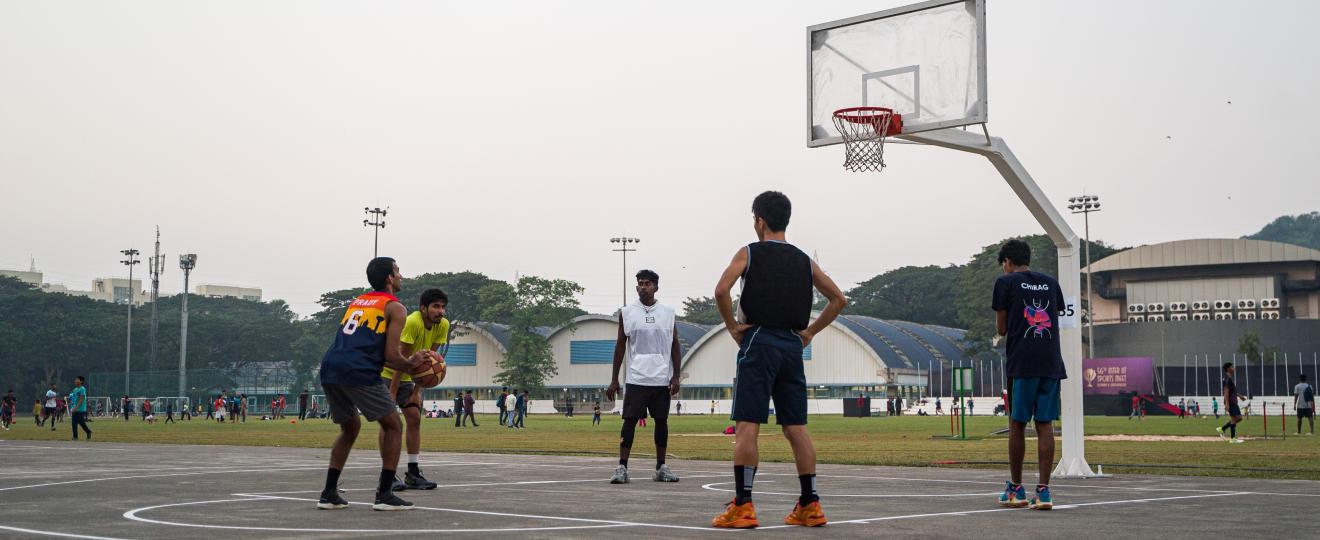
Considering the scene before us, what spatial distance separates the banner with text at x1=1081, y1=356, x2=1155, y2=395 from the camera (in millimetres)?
76750

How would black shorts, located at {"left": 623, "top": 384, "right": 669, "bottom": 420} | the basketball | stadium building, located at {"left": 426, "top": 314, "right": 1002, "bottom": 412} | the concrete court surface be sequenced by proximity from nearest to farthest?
the concrete court surface → the basketball → black shorts, located at {"left": 623, "top": 384, "right": 669, "bottom": 420} → stadium building, located at {"left": 426, "top": 314, "right": 1002, "bottom": 412}

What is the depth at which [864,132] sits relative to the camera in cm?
1557

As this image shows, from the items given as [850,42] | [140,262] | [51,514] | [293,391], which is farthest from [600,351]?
[51,514]

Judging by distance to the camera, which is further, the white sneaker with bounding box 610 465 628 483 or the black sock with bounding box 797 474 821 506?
the white sneaker with bounding box 610 465 628 483

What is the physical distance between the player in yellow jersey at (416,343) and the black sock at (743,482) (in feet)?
15.3

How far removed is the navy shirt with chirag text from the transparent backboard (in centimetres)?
442

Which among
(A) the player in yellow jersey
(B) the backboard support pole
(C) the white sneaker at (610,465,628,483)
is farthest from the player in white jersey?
(B) the backboard support pole

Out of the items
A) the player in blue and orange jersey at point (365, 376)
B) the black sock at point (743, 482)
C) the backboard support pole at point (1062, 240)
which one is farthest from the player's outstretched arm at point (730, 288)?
the backboard support pole at point (1062, 240)

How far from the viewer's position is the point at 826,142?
15859 millimetres

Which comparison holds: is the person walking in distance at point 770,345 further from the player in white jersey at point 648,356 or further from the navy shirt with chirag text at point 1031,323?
the player in white jersey at point 648,356

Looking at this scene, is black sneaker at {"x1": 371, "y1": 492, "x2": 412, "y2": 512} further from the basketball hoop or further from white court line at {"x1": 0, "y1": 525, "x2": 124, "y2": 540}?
the basketball hoop

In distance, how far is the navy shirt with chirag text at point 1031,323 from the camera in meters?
9.87

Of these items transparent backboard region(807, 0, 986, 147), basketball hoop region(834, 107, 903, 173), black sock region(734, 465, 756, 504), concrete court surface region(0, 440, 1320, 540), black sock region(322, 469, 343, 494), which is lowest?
concrete court surface region(0, 440, 1320, 540)

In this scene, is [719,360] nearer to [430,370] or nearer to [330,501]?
[430,370]
